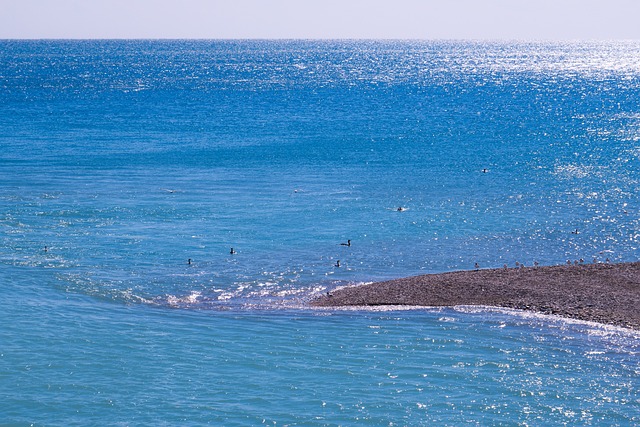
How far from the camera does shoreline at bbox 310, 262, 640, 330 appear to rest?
40.0m

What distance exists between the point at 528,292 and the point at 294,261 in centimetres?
1509

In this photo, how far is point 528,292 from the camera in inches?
1666

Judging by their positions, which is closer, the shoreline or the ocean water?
the ocean water

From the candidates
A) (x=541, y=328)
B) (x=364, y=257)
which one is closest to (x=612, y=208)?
(x=364, y=257)

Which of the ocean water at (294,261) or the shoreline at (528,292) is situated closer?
the ocean water at (294,261)

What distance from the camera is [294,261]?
166 ft

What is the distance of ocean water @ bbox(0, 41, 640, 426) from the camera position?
31.1 m

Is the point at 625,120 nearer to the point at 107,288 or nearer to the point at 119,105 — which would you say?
the point at 119,105

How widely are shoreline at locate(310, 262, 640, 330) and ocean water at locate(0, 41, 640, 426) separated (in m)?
1.30

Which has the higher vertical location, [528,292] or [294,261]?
[528,292]

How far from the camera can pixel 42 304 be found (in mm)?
41938

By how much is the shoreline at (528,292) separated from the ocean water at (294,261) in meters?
1.30

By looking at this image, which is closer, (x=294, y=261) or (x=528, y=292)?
(x=528, y=292)

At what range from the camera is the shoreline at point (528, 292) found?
3997 centimetres
